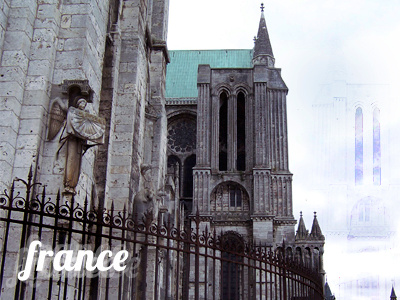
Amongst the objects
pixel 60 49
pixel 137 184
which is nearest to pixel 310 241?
pixel 137 184

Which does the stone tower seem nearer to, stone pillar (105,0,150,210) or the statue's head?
stone pillar (105,0,150,210)

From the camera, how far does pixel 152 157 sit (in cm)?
1496

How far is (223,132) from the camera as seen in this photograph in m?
40.9

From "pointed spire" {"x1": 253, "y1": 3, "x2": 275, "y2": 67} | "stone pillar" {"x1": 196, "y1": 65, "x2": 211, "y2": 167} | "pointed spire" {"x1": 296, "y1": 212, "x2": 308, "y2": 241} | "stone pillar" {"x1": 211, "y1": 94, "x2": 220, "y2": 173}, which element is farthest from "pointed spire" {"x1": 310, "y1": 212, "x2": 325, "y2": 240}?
"pointed spire" {"x1": 253, "y1": 3, "x2": 275, "y2": 67}

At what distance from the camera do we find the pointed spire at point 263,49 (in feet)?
136

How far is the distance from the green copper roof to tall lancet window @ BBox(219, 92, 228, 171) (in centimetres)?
419

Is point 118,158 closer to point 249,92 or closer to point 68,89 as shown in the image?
point 68,89

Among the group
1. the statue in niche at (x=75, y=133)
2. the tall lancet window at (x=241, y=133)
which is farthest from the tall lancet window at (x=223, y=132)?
the statue in niche at (x=75, y=133)

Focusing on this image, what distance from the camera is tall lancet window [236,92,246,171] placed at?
39.8 metres

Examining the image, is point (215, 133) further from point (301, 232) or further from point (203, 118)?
point (301, 232)

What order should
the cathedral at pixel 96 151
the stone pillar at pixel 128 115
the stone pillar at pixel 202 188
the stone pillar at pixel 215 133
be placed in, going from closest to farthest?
the cathedral at pixel 96 151
the stone pillar at pixel 128 115
the stone pillar at pixel 202 188
the stone pillar at pixel 215 133

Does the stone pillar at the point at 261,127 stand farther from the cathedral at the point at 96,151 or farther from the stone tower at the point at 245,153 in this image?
the cathedral at the point at 96,151

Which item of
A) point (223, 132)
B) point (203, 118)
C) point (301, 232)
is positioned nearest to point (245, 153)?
point (223, 132)

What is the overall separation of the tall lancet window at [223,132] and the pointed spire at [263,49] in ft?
12.5
